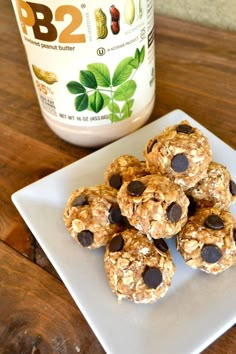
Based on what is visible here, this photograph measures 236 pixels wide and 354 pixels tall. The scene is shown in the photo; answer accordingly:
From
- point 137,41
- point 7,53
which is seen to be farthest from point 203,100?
point 7,53

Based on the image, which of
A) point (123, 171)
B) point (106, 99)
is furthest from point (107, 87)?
point (123, 171)

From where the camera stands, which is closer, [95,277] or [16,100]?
[95,277]

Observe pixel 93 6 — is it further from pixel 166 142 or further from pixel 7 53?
pixel 7 53

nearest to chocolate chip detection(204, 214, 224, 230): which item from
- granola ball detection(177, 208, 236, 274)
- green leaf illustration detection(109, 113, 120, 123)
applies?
granola ball detection(177, 208, 236, 274)

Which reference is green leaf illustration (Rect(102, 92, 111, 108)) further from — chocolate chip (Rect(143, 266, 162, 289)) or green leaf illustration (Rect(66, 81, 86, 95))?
chocolate chip (Rect(143, 266, 162, 289))

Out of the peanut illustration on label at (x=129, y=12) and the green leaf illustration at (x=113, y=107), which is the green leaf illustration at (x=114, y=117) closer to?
the green leaf illustration at (x=113, y=107)

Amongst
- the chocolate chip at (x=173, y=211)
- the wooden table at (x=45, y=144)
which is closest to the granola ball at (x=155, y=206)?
the chocolate chip at (x=173, y=211)
